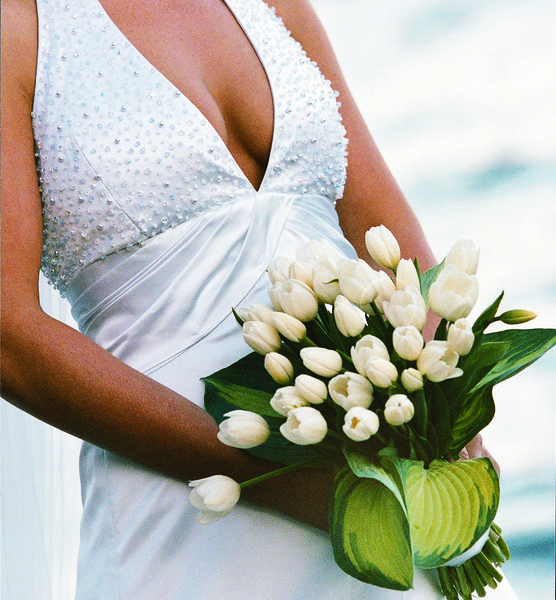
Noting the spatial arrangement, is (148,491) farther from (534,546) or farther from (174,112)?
(534,546)

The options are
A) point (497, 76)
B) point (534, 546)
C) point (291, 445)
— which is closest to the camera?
point (291, 445)

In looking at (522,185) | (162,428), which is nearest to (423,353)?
(162,428)

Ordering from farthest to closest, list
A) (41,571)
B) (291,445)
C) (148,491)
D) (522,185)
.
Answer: (522,185)
(41,571)
(148,491)
(291,445)

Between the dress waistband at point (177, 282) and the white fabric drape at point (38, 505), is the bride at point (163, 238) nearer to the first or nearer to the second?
the dress waistband at point (177, 282)

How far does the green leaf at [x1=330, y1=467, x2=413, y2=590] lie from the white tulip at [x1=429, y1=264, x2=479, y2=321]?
0.17 meters

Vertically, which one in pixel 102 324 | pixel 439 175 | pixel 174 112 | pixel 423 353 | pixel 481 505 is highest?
pixel 439 175

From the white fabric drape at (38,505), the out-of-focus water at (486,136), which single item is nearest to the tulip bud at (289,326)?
the white fabric drape at (38,505)

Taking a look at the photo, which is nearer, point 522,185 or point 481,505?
point 481,505

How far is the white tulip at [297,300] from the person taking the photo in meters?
0.82

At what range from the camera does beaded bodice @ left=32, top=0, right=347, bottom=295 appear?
1.03 metres

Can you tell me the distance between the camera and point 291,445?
861 mm

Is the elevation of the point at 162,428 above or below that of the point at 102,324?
below

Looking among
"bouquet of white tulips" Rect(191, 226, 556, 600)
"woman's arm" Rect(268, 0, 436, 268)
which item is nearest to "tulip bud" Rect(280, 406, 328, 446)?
"bouquet of white tulips" Rect(191, 226, 556, 600)

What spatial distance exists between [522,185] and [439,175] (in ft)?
1.56
